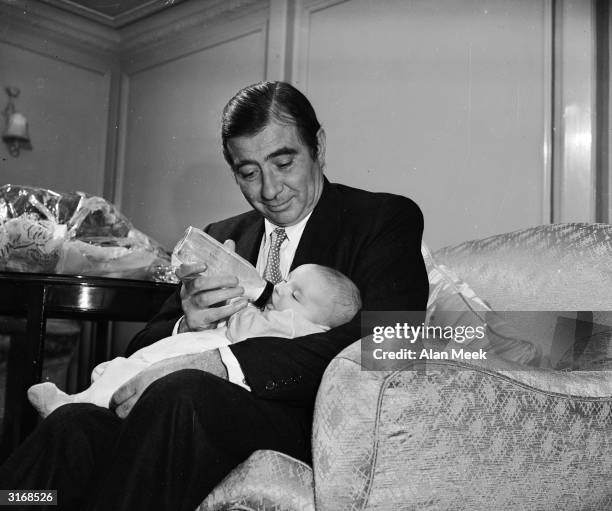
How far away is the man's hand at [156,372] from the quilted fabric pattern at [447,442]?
0.72 feet

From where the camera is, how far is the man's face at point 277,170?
4.08 ft

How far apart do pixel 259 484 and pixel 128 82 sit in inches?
72.0

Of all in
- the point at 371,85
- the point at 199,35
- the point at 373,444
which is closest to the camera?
the point at 373,444

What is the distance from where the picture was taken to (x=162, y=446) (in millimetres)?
802

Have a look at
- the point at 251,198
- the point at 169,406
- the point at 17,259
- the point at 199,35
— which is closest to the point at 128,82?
the point at 199,35

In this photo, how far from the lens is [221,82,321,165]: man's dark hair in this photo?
48.7 inches

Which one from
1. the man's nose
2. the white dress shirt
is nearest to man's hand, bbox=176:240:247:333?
the white dress shirt

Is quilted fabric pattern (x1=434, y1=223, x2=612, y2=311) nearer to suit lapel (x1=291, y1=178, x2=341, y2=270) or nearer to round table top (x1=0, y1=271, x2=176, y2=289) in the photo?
suit lapel (x1=291, y1=178, x2=341, y2=270)

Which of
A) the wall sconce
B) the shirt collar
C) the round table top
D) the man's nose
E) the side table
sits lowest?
the side table

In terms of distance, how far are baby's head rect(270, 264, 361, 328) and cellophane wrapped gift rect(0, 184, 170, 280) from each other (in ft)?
2.93

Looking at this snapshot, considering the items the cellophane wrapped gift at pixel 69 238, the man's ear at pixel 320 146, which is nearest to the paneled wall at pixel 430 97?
the cellophane wrapped gift at pixel 69 238

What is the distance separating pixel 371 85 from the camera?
1936mm

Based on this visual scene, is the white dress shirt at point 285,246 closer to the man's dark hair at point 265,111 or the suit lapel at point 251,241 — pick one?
the suit lapel at point 251,241

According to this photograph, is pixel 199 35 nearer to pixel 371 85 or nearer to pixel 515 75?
pixel 371 85
